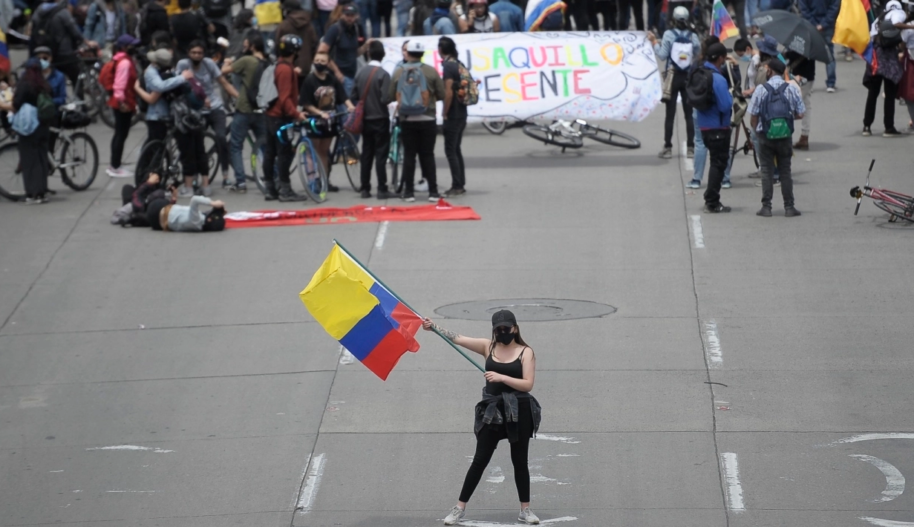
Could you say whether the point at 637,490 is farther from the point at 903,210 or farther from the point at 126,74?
the point at 126,74

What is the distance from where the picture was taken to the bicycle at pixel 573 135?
63.8ft

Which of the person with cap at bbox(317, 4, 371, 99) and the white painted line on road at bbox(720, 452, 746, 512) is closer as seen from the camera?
the white painted line on road at bbox(720, 452, 746, 512)

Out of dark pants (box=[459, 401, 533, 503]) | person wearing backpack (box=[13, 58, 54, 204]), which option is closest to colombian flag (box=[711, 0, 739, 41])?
person wearing backpack (box=[13, 58, 54, 204])

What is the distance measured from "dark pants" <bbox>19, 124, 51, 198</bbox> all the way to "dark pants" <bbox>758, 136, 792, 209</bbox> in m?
9.27

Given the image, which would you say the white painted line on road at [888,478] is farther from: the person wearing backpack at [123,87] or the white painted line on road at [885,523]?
the person wearing backpack at [123,87]

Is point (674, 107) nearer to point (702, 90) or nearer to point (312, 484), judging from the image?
point (702, 90)

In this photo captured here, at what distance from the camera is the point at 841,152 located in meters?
18.5

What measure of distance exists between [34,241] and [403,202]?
4.63 m

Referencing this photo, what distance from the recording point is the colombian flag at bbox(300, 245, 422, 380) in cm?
839

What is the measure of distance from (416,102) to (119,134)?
485cm

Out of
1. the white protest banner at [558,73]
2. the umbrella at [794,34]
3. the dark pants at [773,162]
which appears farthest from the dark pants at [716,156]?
the white protest banner at [558,73]

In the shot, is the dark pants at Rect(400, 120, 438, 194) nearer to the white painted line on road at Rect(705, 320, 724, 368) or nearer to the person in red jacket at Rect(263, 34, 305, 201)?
the person in red jacket at Rect(263, 34, 305, 201)

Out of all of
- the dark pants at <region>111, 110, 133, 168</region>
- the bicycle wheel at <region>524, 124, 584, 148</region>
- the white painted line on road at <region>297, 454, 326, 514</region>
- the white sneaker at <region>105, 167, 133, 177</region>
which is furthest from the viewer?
the bicycle wheel at <region>524, 124, 584, 148</region>

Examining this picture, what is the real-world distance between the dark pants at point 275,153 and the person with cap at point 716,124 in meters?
5.27
